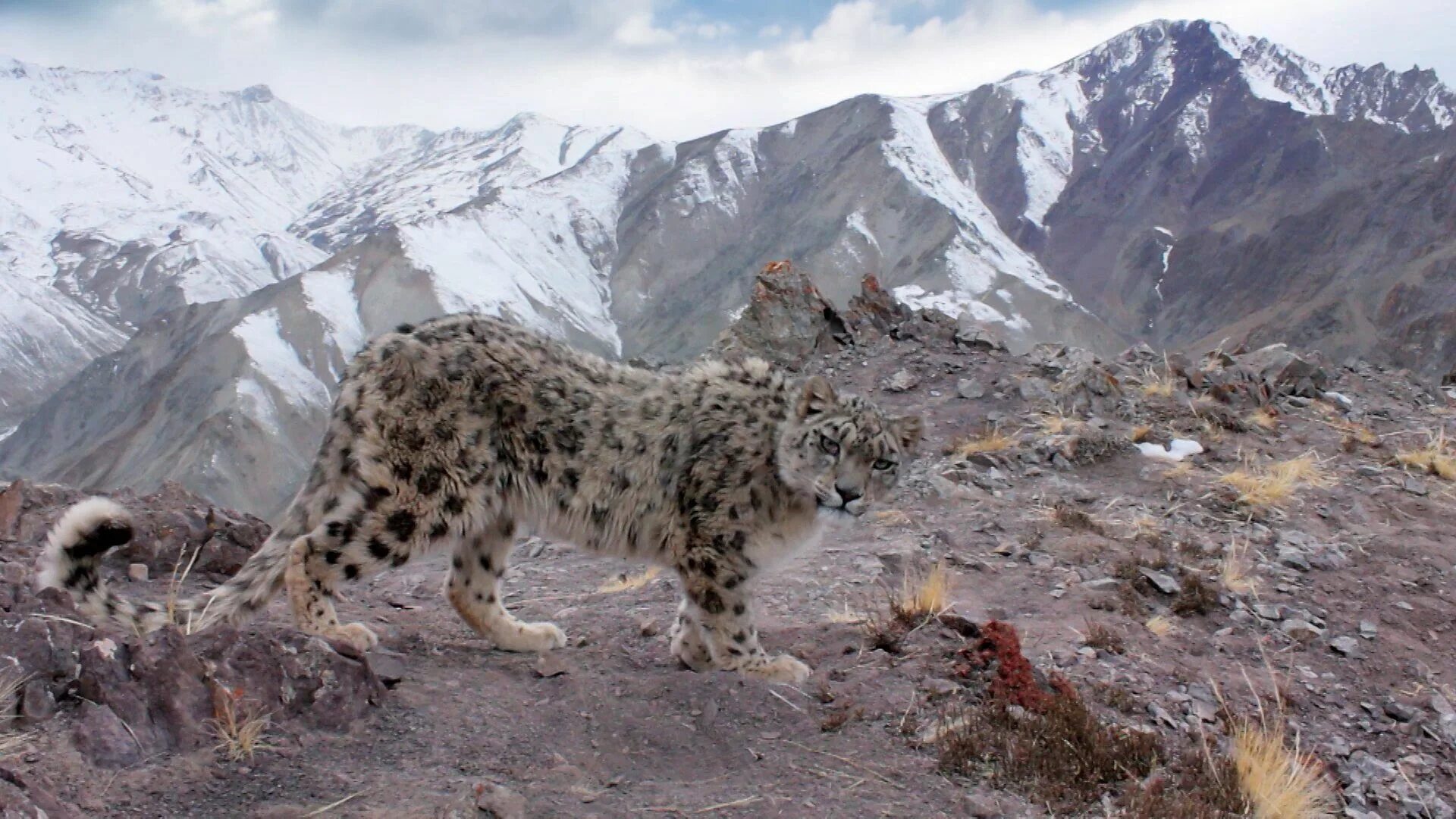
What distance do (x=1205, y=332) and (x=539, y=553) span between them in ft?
520

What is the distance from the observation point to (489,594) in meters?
7.10

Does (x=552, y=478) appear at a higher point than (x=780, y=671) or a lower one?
higher

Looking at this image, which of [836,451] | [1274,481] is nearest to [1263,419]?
[1274,481]

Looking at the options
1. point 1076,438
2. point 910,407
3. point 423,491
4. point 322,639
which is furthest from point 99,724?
point 910,407

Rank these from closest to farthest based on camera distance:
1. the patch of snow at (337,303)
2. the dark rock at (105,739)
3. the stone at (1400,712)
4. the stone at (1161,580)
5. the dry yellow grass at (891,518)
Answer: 1. the dark rock at (105,739)
2. the stone at (1400,712)
3. the stone at (1161,580)
4. the dry yellow grass at (891,518)
5. the patch of snow at (337,303)

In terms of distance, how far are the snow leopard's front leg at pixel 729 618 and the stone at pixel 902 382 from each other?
1030 centimetres

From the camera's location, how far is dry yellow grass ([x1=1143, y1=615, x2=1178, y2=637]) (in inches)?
300

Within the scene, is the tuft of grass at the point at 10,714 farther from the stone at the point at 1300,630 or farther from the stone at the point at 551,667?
the stone at the point at 1300,630

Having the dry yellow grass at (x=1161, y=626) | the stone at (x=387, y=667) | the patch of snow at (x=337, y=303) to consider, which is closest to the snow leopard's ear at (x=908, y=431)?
the dry yellow grass at (x=1161, y=626)

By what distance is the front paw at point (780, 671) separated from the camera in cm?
641

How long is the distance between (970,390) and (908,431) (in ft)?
29.3

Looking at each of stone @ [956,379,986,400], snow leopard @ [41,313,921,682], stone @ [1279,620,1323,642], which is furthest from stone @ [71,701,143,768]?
stone @ [956,379,986,400]

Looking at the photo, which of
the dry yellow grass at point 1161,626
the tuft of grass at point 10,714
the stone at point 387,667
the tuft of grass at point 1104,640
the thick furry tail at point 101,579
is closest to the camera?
the tuft of grass at point 10,714

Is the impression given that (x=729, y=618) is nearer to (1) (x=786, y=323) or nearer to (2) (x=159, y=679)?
(2) (x=159, y=679)
